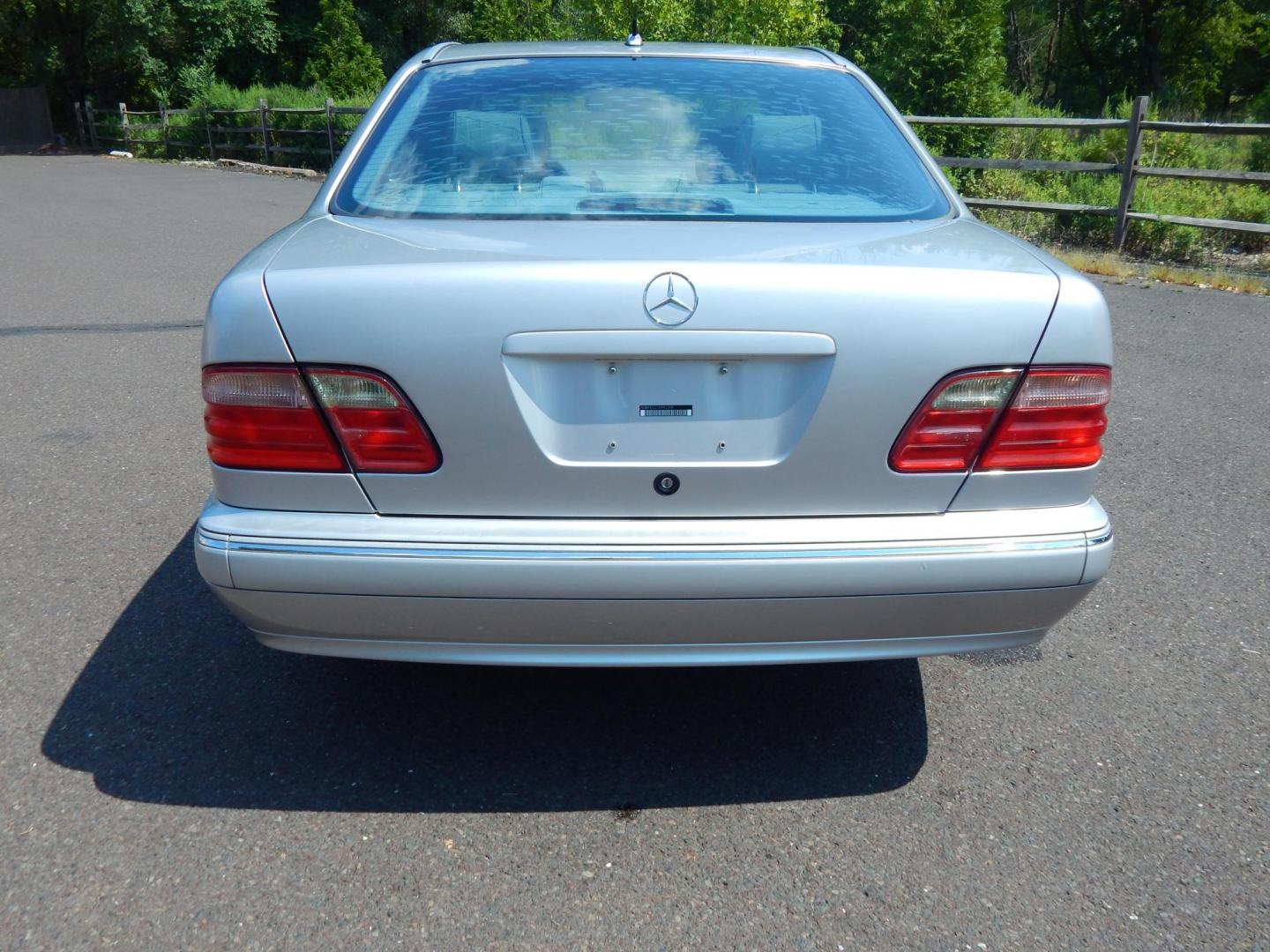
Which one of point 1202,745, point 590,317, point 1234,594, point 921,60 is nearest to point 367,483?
point 590,317

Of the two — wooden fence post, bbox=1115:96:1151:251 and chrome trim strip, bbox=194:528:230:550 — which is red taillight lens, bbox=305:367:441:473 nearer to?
chrome trim strip, bbox=194:528:230:550

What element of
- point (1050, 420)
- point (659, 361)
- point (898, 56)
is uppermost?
point (659, 361)

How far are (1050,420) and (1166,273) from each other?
27.9 ft

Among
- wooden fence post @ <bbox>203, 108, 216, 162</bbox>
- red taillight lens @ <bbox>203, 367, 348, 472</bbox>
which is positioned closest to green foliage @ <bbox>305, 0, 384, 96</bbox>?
wooden fence post @ <bbox>203, 108, 216, 162</bbox>

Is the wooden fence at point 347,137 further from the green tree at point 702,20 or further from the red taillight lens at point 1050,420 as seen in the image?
the red taillight lens at point 1050,420

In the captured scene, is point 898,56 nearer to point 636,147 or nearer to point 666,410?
point 636,147

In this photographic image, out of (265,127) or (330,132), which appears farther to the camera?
(265,127)

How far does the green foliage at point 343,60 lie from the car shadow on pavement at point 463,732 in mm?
28416

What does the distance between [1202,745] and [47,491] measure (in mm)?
4028

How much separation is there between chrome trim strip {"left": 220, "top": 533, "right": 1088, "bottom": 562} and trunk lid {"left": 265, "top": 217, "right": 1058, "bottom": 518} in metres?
0.08

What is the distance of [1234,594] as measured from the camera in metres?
3.50

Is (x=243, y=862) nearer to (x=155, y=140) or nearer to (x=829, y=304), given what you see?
(x=829, y=304)

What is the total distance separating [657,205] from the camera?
2574 mm

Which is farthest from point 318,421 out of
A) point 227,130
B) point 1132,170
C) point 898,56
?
point 227,130
